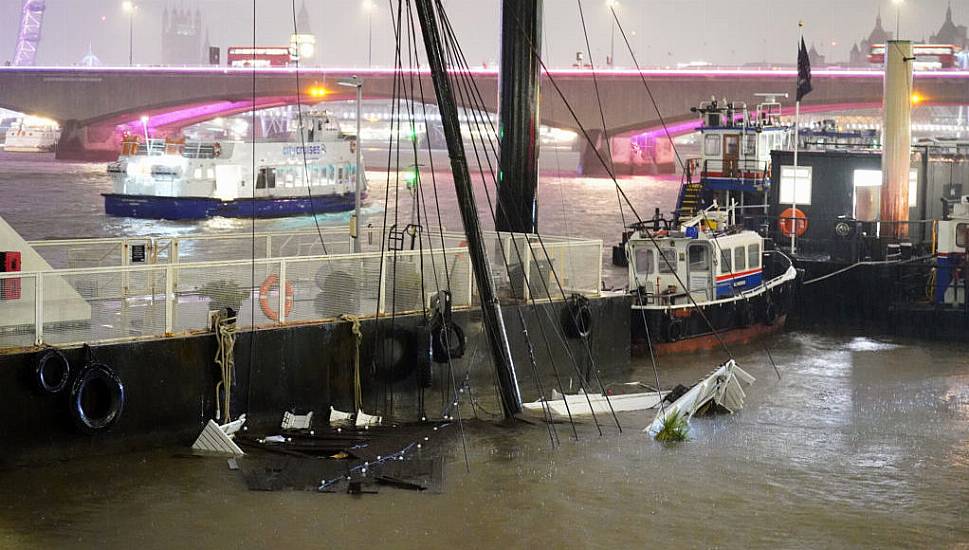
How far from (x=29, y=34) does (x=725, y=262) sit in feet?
570

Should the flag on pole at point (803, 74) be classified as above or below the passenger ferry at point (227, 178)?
above

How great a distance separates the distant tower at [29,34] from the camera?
183 meters

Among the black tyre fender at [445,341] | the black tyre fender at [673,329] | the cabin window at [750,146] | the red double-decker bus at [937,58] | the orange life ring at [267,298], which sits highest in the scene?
the red double-decker bus at [937,58]

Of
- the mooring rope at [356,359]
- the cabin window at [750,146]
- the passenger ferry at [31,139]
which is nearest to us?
the mooring rope at [356,359]

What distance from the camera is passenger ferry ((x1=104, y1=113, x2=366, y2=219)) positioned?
70188 millimetres

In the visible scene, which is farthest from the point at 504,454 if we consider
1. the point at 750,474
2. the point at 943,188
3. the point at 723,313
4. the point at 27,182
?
the point at 27,182

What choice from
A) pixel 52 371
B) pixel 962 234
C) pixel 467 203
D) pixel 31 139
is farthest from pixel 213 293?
pixel 31 139

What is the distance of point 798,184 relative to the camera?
40.3 m

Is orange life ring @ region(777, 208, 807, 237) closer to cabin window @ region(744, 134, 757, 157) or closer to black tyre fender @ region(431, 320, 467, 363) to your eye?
cabin window @ region(744, 134, 757, 157)

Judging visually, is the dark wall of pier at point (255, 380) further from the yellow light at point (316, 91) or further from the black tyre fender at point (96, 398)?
the yellow light at point (316, 91)

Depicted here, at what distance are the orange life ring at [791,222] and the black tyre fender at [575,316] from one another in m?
18.4

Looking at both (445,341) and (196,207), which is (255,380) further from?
(196,207)

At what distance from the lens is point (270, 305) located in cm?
1861

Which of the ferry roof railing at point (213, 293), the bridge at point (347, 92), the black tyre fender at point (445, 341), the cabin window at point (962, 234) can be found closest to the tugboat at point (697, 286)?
the cabin window at point (962, 234)
